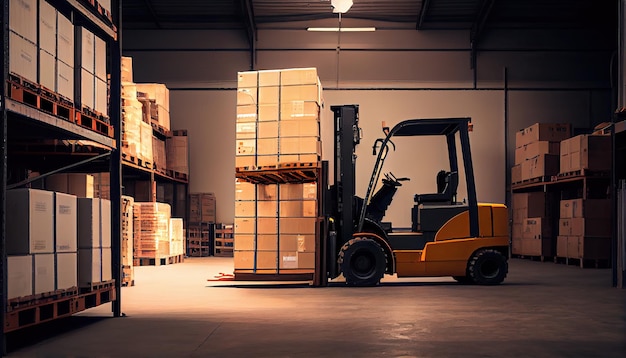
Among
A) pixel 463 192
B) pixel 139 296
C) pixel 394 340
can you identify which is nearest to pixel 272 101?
pixel 139 296

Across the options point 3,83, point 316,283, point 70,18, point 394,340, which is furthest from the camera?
point 316,283

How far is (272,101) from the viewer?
10320mm

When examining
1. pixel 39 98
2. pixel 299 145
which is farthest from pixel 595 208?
pixel 39 98

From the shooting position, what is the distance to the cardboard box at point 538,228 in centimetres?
1633

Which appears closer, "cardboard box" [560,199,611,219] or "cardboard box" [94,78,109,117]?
"cardboard box" [94,78,109,117]

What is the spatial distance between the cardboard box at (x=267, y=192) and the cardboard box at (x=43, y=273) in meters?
5.13

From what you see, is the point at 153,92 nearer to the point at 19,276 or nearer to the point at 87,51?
the point at 87,51

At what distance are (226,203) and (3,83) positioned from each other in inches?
583

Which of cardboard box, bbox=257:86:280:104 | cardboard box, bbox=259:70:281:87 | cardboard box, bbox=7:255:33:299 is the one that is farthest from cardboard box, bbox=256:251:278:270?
cardboard box, bbox=7:255:33:299

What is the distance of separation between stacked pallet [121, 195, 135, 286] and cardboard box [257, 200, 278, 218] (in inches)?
73.9

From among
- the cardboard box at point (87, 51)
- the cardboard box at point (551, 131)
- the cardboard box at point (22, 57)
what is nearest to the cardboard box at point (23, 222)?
the cardboard box at point (22, 57)

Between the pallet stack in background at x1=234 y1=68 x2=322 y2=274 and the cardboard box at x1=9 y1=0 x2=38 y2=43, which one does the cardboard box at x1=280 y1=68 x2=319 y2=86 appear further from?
the cardboard box at x1=9 y1=0 x2=38 y2=43

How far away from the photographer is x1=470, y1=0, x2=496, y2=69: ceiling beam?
18.4 metres

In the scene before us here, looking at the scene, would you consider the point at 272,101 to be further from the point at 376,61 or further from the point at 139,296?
the point at 376,61
